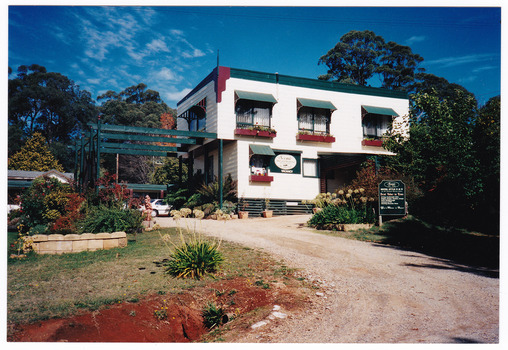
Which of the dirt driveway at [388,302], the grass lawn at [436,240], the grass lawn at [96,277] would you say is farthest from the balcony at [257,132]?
the grass lawn at [96,277]

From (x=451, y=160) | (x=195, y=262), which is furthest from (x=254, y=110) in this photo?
(x=195, y=262)

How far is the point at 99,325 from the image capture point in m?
4.05

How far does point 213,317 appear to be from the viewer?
180 inches

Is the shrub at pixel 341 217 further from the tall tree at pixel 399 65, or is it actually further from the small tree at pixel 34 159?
the tall tree at pixel 399 65

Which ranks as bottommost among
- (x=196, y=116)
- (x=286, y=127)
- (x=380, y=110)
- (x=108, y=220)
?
(x=108, y=220)

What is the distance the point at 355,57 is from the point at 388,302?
36.7 m

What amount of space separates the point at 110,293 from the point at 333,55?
37278 millimetres

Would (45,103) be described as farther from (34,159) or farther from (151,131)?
(34,159)

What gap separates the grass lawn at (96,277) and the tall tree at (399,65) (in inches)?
1399

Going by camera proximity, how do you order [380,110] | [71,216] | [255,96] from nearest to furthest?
[71,216] → [255,96] → [380,110]

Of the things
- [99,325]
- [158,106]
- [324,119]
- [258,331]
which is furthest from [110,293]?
[158,106]

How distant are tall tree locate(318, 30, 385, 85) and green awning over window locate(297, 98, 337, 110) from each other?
18.7 metres

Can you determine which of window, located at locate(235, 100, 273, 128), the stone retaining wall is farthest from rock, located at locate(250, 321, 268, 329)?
window, located at locate(235, 100, 273, 128)

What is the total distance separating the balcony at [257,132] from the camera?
59.4 ft
